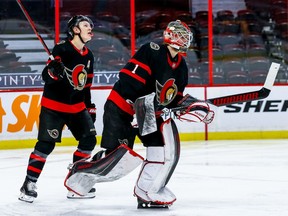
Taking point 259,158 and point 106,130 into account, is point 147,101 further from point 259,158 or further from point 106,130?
point 259,158

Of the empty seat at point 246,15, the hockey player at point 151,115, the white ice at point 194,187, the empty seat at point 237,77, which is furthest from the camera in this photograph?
the empty seat at point 246,15

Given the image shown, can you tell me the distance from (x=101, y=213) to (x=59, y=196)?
80 centimetres

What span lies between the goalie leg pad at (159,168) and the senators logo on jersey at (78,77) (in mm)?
790

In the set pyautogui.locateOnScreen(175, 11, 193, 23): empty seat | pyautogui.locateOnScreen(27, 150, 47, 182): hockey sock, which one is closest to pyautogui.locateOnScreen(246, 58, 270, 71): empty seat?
pyautogui.locateOnScreen(175, 11, 193, 23): empty seat

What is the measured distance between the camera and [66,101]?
21.0ft

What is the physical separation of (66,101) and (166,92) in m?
0.89

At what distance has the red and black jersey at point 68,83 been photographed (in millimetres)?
6348

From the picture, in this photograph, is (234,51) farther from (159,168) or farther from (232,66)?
(159,168)

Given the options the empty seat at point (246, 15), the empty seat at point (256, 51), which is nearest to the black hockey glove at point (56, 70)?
the empty seat at point (256, 51)

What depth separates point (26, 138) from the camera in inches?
402

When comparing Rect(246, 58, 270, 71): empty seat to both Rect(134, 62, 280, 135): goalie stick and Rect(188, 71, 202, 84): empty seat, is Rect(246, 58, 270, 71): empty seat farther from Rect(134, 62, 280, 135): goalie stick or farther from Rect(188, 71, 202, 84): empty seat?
Rect(134, 62, 280, 135): goalie stick

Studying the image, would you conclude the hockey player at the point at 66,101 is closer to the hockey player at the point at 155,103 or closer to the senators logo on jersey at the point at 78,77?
the senators logo on jersey at the point at 78,77

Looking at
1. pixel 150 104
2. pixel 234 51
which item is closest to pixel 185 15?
pixel 234 51

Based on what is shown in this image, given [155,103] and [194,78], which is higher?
[155,103]
